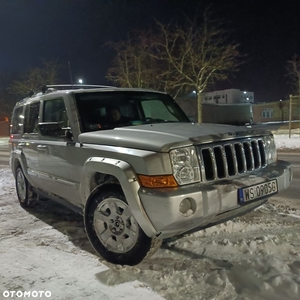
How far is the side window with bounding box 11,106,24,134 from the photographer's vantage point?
6.12 m

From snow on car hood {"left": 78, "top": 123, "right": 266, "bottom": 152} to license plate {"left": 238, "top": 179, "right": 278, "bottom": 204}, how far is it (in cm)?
56

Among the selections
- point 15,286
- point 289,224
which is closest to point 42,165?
point 15,286

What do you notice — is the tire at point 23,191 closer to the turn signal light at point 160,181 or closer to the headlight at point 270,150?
the turn signal light at point 160,181

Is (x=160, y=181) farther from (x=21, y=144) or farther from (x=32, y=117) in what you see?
(x=21, y=144)

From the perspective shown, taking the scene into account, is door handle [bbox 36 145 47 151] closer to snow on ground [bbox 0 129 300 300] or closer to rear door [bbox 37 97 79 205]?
rear door [bbox 37 97 79 205]

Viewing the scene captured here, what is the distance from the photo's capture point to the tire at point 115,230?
3.31 metres

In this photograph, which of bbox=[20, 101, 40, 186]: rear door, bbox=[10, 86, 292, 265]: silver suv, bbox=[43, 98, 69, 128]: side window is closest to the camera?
bbox=[10, 86, 292, 265]: silver suv

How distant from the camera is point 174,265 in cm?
336

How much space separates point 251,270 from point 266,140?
64.0 inches

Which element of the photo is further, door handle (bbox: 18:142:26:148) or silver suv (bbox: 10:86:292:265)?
door handle (bbox: 18:142:26:148)

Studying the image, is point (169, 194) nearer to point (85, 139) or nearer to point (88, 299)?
point (88, 299)

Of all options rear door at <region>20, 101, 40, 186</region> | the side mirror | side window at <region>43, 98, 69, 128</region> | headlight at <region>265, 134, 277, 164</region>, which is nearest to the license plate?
headlight at <region>265, 134, 277, 164</region>

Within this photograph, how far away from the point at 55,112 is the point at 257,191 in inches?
117

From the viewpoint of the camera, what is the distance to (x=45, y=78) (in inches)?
1385
